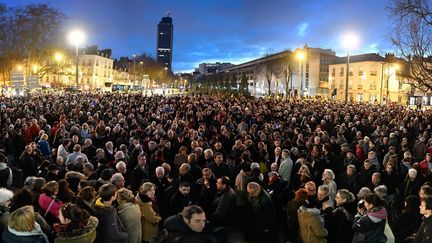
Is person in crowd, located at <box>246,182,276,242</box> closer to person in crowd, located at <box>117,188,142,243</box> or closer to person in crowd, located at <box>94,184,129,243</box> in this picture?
person in crowd, located at <box>117,188,142,243</box>

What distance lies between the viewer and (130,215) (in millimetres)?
5312

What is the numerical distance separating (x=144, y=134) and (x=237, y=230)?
27.5 ft

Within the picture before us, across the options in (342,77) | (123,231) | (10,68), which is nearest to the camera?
(123,231)

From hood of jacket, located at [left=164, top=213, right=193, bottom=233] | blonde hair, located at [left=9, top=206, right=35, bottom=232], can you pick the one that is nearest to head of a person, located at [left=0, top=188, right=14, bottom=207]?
blonde hair, located at [left=9, top=206, right=35, bottom=232]

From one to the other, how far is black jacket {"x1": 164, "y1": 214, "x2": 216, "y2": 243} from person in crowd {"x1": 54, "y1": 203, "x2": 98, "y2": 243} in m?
0.91

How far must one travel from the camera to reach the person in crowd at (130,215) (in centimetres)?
531

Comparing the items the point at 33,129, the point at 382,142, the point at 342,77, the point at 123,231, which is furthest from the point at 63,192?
the point at 342,77

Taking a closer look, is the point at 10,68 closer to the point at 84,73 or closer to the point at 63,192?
the point at 84,73

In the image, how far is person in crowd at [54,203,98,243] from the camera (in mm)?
4438

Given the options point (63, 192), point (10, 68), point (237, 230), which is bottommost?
point (237, 230)

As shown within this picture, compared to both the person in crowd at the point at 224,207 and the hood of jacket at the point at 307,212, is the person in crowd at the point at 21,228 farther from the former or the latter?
the hood of jacket at the point at 307,212

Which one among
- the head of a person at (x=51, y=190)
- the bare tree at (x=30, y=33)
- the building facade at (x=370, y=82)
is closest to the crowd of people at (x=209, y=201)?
the head of a person at (x=51, y=190)

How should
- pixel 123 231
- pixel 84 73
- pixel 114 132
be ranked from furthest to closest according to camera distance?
pixel 84 73 < pixel 114 132 < pixel 123 231

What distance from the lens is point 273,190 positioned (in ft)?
25.1
